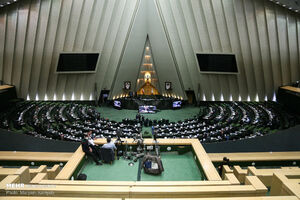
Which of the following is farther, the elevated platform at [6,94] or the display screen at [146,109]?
the display screen at [146,109]

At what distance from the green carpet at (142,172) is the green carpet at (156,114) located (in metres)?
14.2

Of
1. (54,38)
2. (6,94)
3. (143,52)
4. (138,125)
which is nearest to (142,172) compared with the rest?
(138,125)

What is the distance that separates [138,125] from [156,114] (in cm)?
881

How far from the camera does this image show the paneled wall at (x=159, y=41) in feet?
63.4

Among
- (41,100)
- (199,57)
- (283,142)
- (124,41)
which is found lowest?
(283,142)

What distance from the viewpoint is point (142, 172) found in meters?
6.20

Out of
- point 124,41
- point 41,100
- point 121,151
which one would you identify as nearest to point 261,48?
point 124,41

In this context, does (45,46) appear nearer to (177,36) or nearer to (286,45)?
(177,36)

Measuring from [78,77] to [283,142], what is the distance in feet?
65.9

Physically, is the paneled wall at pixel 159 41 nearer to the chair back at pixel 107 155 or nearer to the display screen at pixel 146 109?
the display screen at pixel 146 109

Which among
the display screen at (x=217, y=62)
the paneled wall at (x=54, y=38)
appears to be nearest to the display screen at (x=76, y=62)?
the paneled wall at (x=54, y=38)

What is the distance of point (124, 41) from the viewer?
22.8 m

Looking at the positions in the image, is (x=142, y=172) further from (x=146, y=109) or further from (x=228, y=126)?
(x=146, y=109)

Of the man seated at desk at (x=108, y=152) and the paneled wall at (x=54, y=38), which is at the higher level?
the paneled wall at (x=54, y=38)
